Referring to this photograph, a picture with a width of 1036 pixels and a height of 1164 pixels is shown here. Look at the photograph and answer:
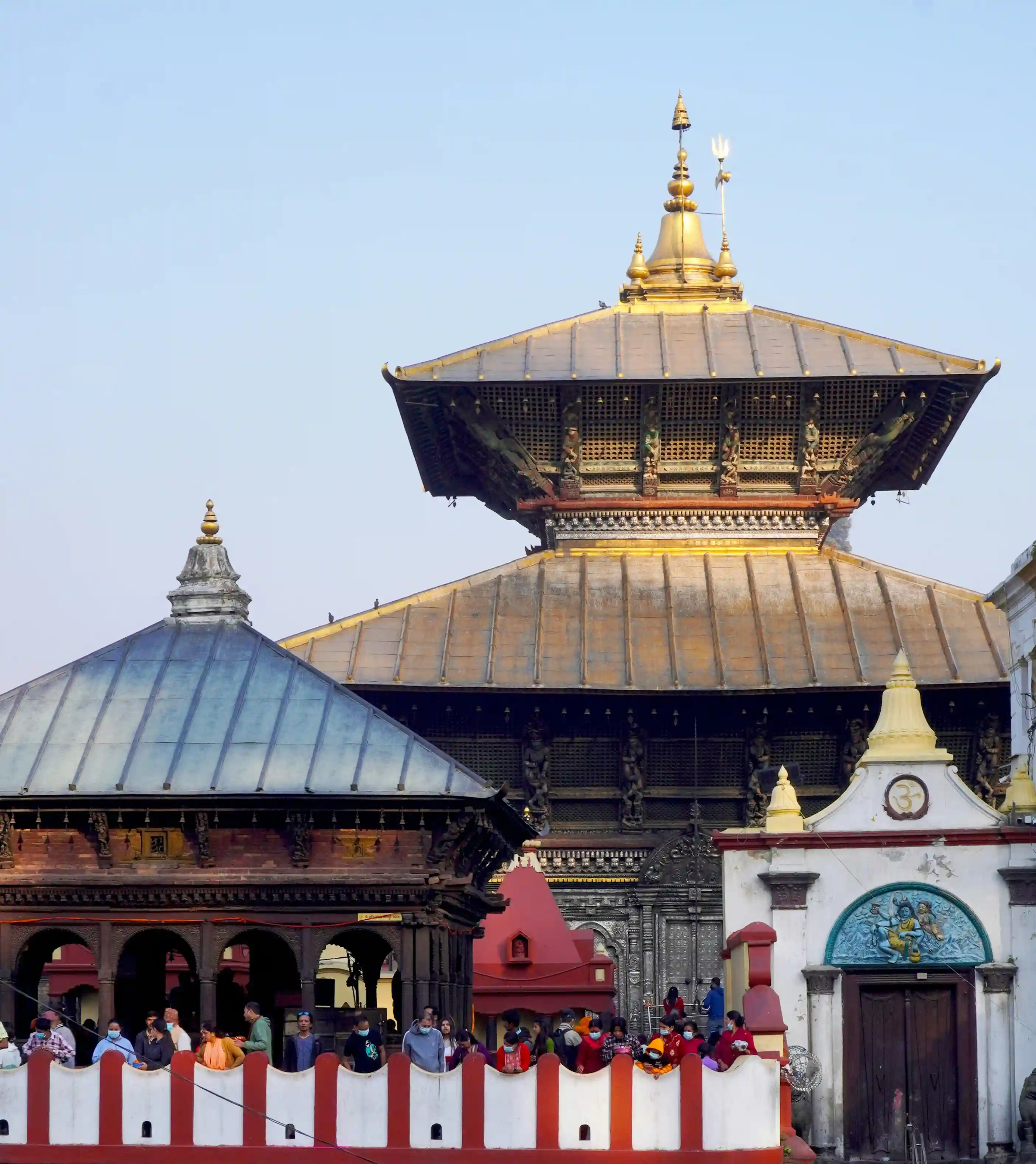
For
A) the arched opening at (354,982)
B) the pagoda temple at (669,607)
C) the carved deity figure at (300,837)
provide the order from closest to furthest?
the carved deity figure at (300,837)
the arched opening at (354,982)
the pagoda temple at (669,607)

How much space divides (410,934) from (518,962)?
786 cm

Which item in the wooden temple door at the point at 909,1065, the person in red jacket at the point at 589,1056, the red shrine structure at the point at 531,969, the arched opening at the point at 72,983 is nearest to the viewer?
the person in red jacket at the point at 589,1056

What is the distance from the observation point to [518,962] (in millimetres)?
41594

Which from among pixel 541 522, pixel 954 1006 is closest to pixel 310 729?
pixel 954 1006

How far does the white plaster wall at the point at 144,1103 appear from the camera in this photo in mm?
31375

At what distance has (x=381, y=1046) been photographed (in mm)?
32938

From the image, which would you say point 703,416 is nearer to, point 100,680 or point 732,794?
point 732,794

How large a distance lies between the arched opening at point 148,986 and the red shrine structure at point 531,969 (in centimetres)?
525

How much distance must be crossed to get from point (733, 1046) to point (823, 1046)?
21.5 ft

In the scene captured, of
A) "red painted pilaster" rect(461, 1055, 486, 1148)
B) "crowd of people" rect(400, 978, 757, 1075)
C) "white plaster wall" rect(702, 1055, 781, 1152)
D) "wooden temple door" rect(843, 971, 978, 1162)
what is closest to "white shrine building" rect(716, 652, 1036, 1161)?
"wooden temple door" rect(843, 971, 978, 1162)

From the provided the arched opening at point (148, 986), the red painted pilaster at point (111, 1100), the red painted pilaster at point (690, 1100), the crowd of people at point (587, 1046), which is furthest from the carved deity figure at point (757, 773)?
the red painted pilaster at point (111, 1100)

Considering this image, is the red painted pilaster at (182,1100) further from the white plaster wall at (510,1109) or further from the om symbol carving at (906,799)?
the om symbol carving at (906,799)

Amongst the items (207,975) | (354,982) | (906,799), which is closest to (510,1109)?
(207,975)

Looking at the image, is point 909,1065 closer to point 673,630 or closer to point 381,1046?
point 381,1046
